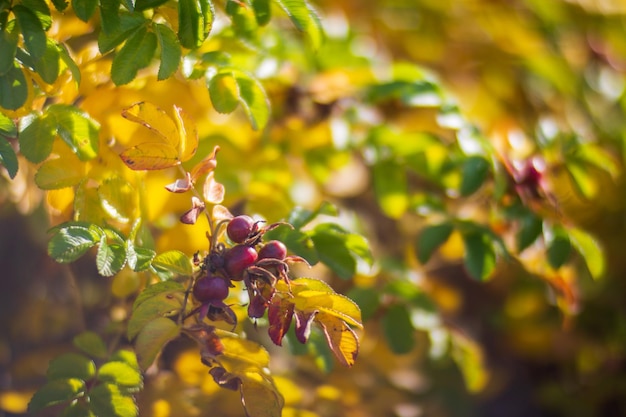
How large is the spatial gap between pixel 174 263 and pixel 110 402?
179mm

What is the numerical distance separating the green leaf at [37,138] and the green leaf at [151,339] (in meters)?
0.23

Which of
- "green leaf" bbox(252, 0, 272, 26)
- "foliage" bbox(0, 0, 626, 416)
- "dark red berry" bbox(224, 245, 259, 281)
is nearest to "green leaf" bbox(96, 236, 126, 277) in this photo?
"foliage" bbox(0, 0, 626, 416)

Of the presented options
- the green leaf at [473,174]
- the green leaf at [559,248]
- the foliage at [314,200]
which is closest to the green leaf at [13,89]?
the foliage at [314,200]

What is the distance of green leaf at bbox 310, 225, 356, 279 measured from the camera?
3.29 ft

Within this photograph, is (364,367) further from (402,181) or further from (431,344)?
(402,181)

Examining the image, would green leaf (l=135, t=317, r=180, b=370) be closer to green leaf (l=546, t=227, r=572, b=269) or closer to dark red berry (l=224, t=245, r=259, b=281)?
dark red berry (l=224, t=245, r=259, b=281)

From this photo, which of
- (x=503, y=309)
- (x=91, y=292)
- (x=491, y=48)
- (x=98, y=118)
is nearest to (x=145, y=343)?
(x=98, y=118)

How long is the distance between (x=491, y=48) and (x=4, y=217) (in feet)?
4.24

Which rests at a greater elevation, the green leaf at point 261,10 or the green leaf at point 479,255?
the green leaf at point 261,10

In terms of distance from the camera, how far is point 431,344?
1.33 meters

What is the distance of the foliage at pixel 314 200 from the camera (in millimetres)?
824

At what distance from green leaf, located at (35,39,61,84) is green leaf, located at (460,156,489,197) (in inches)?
23.9

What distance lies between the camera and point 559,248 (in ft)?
3.67

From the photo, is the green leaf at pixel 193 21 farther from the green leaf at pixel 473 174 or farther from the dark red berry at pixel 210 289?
the green leaf at pixel 473 174
